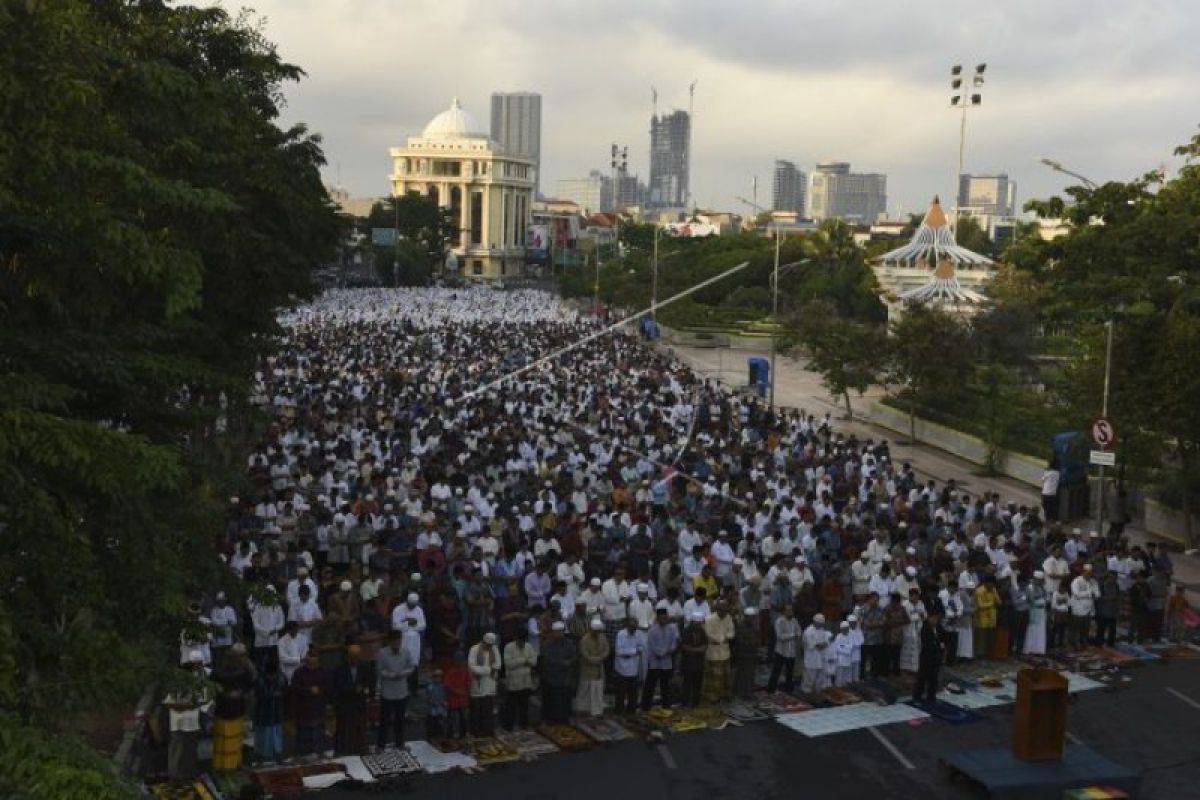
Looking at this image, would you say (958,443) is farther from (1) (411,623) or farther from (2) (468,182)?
(2) (468,182)

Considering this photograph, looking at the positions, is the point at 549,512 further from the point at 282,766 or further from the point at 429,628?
the point at 282,766

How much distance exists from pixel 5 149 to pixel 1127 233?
2039cm

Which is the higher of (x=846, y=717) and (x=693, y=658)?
(x=693, y=658)

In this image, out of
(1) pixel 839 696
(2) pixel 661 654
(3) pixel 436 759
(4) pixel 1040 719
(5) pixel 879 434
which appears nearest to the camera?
(4) pixel 1040 719

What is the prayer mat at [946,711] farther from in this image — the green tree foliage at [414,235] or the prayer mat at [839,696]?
the green tree foliage at [414,235]

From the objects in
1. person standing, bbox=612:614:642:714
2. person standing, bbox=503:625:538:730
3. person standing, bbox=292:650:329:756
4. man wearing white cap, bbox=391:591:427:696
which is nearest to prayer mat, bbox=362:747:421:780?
person standing, bbox=292:650:329:756

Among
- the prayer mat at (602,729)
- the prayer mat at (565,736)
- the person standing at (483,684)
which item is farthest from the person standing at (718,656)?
the person standing at (483,684)

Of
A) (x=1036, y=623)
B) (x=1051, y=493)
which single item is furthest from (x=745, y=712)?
(x=1051, y=493)

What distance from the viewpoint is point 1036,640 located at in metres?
15.5

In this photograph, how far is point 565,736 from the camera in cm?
1230

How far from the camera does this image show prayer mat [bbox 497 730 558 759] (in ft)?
39.1

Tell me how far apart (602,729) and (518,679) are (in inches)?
38.1

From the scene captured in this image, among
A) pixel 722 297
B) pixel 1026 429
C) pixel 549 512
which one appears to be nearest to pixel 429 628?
pixel 549 512

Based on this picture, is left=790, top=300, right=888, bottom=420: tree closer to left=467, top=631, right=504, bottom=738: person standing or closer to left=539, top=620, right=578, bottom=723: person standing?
left=539, top=620, right=578, bottom=723: person standing
